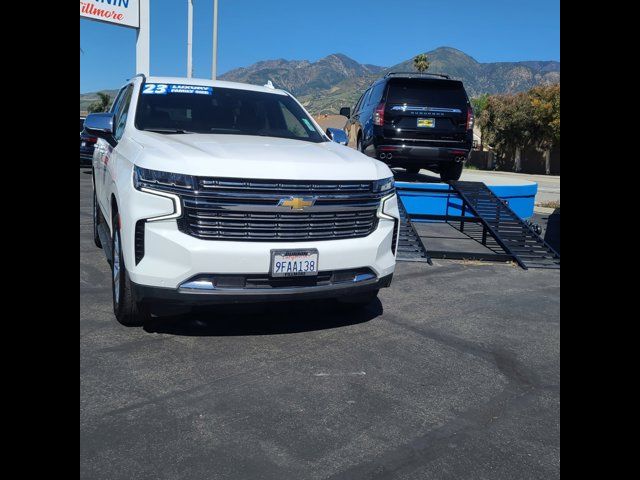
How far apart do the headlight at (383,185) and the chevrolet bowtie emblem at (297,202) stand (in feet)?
1.91

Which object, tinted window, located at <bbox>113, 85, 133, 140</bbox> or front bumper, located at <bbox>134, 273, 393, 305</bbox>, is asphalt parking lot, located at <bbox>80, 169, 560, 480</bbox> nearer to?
front bumper, located at <bbox>134, 273, 393, 305</bbox>

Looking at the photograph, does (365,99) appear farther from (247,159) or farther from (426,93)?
(247,159)

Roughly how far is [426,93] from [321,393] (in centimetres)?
733

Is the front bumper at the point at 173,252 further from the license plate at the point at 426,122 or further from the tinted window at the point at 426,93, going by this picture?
the tinted window at the point at 426,93

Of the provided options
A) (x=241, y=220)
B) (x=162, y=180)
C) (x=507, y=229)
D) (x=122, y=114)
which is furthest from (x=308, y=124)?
(x=507, y=229)

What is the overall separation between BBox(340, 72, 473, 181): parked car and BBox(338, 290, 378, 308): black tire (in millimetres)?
4958

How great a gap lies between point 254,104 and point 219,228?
7.20 feet

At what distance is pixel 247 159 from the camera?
13.6 feet

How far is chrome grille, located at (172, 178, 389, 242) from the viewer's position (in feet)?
13.1

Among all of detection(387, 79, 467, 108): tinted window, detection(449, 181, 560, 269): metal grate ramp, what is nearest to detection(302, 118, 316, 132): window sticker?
detection(449, 181, 560, 269): metal grate ramp

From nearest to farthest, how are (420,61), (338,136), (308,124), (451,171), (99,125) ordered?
(99,125) < (308,124) < (338,136) < (451,171) < (420,61)
